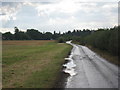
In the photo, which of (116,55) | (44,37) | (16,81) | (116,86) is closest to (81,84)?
(116,86)

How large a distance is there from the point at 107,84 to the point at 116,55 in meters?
16.6

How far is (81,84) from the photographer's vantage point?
11.9 m

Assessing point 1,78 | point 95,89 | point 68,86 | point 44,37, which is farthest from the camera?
point 44,37

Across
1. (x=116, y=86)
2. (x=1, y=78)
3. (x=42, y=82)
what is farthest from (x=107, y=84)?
(x=1, y=78)

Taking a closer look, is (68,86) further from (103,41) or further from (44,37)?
(44,37)

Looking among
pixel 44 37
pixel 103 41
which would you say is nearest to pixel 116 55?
pixel 103 41

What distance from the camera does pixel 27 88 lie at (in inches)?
442

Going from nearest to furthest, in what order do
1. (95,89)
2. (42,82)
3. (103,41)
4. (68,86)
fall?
(95,89) < (68,86) < (42,82) < (103,41)

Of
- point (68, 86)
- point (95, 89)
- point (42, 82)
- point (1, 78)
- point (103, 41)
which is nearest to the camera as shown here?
point (95, 89)

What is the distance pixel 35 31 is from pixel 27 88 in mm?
178158

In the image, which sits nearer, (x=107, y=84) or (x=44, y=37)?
(x=107, y=84)

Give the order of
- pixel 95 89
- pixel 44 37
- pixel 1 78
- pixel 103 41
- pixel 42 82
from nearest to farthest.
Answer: pixel 95 89
pixel 42 82
pixel 1 78
pixel 103 41
pixel 44 37

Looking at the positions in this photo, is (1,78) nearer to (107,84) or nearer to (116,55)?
(107,84)

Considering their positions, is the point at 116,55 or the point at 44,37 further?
the point at 44,37
